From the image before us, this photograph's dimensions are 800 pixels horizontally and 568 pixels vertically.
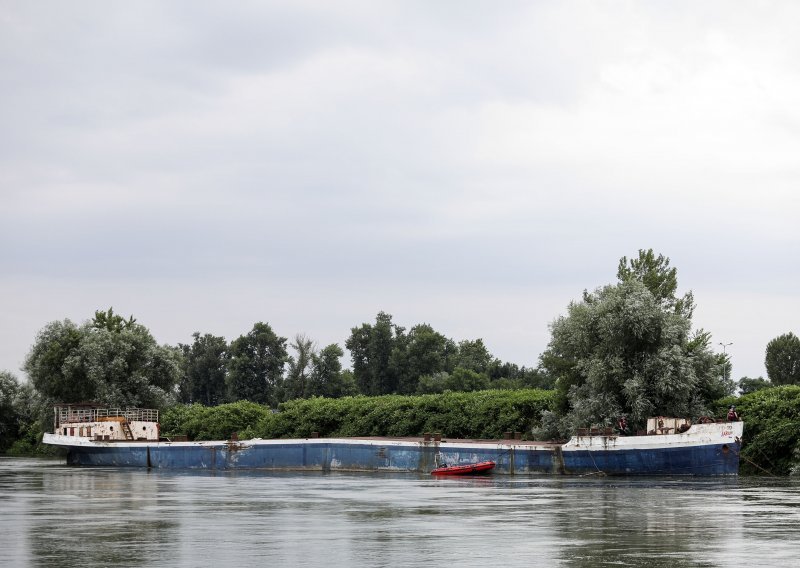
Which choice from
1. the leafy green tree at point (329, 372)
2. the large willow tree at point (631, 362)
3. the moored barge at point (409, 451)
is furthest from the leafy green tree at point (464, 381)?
the large willow tree at point (631, 362)

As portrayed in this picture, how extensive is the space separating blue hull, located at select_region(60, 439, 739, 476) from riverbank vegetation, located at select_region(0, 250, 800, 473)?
3.80 meters

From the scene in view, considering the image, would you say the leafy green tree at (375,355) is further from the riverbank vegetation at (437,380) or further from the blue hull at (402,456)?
the blue hull at (402,456)

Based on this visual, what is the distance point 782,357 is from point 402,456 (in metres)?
111

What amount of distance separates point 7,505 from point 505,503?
1738cm

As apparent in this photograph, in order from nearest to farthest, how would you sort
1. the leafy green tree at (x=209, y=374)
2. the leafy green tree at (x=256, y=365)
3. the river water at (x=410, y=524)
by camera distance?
1. the river water at (x=410, y=524)
2. the leafy green tree at (x=256, y=365)
3. the leafy green tree at (x=209, y=374)

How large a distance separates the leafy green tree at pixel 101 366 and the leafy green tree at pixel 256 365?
57.7 metres

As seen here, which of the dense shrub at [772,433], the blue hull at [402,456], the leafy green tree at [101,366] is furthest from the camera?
the leafy green tree at [101,366]

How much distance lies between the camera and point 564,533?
28672 millimetres

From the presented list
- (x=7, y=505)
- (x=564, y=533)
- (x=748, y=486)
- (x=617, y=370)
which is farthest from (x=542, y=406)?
(x=564, y=533)

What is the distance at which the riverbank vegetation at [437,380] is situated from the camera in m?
61.6


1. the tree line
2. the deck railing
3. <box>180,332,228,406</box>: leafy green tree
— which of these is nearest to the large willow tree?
the tree line

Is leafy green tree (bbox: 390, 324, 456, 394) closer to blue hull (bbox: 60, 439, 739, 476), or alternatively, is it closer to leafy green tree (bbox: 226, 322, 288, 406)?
leafy green tree (bbox: 226, 322, 288, 406)

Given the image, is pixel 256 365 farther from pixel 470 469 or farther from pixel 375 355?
pixel 470 469

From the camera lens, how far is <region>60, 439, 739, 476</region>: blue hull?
181ft
